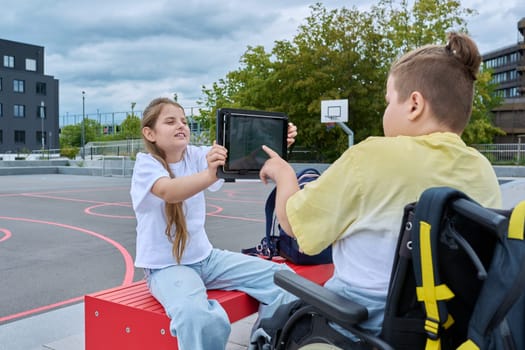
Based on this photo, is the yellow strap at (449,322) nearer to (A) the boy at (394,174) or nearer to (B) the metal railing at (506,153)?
(A) the boy at (394,174)

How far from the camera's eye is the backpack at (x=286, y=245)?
373 centimetres

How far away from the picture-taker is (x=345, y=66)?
29453 mm

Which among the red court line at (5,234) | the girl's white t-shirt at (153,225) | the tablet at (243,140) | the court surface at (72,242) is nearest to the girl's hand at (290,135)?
the tablet at (243,140)

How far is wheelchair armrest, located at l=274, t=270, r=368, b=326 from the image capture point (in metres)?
1.75

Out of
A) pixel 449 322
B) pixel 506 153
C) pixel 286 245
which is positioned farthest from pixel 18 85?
pixel 449 322

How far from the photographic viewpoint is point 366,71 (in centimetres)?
2927

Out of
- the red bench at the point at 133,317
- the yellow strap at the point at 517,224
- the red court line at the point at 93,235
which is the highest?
the yellow strap at the point at 517,224

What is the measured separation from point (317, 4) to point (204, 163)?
2997 cm

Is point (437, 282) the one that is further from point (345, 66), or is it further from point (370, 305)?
point (345, 66)

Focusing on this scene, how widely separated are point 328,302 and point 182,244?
4.37 feet

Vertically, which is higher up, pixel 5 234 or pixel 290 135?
pixel 290 135

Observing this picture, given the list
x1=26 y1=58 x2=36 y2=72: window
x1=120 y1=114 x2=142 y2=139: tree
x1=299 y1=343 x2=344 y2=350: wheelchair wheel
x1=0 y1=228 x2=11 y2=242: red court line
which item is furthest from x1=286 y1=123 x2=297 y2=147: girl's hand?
x1=26 y1=58 x2=36 y2=72: window

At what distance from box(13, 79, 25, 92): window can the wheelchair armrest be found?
72.0 meters

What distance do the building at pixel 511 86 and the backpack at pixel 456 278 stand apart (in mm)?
41364
